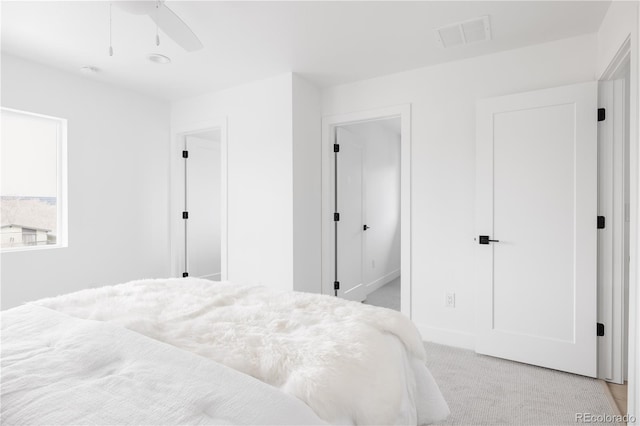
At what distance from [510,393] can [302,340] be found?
1.75 metres

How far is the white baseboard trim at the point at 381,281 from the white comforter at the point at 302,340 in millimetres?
3100

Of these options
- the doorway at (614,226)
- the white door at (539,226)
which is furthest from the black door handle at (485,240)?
the doorway at (614,226)

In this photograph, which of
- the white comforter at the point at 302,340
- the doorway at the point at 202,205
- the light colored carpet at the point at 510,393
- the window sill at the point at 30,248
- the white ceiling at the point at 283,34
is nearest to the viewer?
the white comforter at the point at 302,340

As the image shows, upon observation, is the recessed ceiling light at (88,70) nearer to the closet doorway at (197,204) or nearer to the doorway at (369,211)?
the closet doorway at (197,204)

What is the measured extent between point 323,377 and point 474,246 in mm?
2337

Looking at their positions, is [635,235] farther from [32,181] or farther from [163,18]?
[32,181]

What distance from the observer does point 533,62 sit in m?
2.75

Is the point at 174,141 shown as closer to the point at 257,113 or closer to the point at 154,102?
the point at 154,102

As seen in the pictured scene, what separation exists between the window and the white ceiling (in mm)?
610

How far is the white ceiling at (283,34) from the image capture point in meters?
2.27

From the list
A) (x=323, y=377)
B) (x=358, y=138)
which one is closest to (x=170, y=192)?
(x=358, y=138)

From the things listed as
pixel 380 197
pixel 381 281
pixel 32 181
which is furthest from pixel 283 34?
pixel 381 281

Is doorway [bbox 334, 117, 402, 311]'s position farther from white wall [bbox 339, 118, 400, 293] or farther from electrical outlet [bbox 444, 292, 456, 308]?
electrical outlet [bbox 444, 292, 456, 308]

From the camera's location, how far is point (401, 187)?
3.39 m
